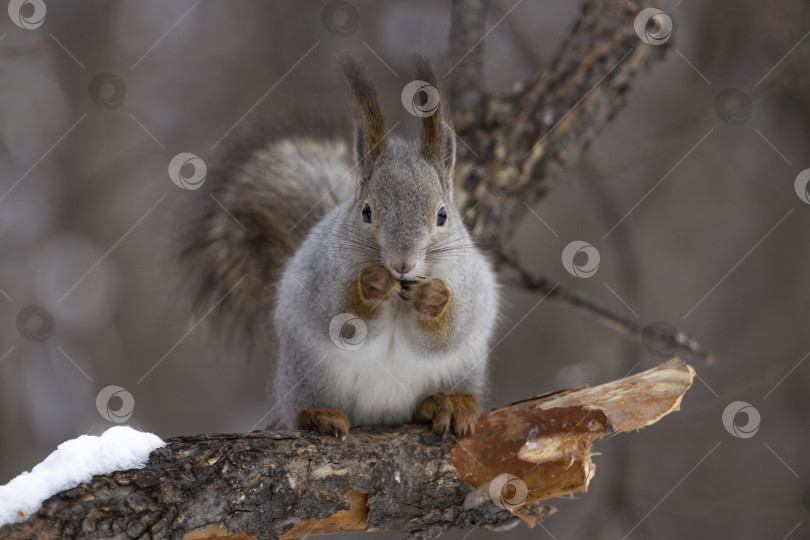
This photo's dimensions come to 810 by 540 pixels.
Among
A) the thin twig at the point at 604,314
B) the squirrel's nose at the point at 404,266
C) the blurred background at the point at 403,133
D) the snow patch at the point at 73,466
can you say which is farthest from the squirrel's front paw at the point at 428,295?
the blurred background at the point at 403,133

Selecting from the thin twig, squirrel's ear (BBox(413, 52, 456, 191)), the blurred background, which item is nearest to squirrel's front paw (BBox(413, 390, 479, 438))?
squirrel's ear (BBox(413, 52, 456, 191))

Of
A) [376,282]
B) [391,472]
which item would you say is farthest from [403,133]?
[391,472]

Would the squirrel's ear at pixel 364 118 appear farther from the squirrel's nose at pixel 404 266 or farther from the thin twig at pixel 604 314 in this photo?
Answer: the thin twig at pixel 604 314

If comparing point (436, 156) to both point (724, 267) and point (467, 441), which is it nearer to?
point (467, 441)

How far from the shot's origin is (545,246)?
5715 mm

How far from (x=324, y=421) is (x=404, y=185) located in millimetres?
803

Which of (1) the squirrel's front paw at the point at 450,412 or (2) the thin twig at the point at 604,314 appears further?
(2) the thin twig at the point at 604,314

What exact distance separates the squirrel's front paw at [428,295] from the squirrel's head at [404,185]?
2.2 inches

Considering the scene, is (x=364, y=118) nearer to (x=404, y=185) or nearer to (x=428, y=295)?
(x=404, y=185)

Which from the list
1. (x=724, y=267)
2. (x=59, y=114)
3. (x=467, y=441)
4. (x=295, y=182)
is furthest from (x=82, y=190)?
(x=724, y=267)

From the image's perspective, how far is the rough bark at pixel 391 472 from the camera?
6.46 feet

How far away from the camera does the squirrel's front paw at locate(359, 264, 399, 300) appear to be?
7.80 feet

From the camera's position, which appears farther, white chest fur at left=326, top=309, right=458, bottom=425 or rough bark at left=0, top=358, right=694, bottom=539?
white chest fur at left=326, top=309, right=458, bottom=425

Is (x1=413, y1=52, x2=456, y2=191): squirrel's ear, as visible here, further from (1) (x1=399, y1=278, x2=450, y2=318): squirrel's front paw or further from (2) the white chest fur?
(2) the white chest fur
